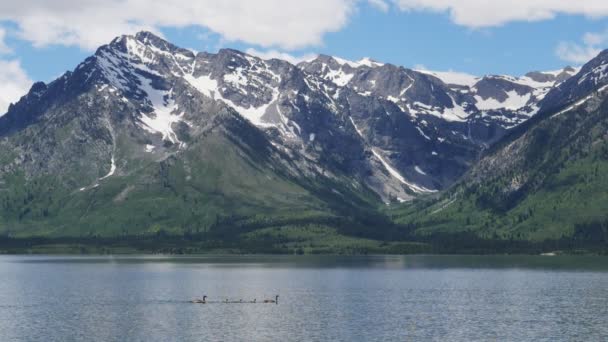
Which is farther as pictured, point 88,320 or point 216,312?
point 216,312

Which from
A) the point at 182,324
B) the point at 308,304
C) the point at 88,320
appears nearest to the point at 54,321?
the point at 88,320

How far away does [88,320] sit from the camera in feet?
548

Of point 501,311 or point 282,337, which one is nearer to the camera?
point 282,337

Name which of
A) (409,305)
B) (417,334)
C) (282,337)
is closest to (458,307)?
(409,305)

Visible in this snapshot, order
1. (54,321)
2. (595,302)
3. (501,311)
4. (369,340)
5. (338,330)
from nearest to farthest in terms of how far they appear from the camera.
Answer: (369,340) → (338,330) → (54,321) → (501,311) → (595,302)

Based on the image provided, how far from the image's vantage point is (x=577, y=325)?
15588 centimetres

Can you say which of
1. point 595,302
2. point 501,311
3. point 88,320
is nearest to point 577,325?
point 501,311

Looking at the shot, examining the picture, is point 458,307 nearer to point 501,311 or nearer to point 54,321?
point 501,311

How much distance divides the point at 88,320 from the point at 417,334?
61.1 metres

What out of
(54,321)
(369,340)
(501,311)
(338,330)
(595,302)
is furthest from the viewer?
(595,302)

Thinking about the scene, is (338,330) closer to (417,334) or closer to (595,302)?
(417,334)

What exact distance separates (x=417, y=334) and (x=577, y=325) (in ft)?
97.9

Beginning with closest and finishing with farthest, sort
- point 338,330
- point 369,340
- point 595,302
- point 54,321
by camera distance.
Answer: point 369,340 < point 338,330 < point 54,321 < point 595,302

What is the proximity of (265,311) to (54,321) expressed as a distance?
41.8 m
